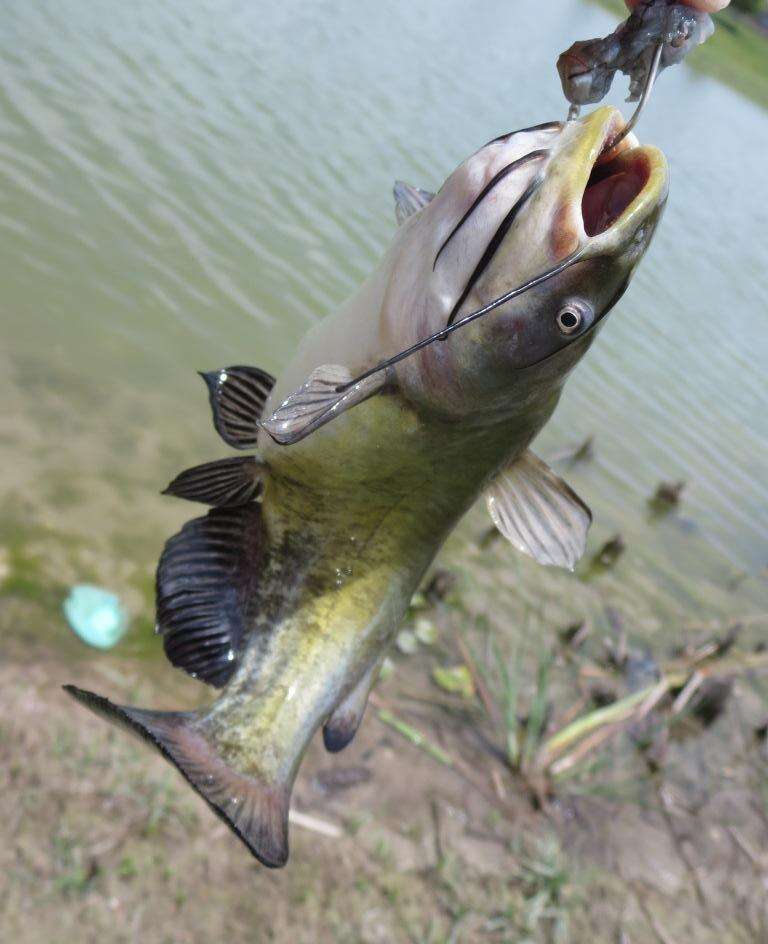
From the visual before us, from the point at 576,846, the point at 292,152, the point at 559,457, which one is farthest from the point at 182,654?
the point at 292,152

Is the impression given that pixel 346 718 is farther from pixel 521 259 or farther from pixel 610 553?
pixel 610 553

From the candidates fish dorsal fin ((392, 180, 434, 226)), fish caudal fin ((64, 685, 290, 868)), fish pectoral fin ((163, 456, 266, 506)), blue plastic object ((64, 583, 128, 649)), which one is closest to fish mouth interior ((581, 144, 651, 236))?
fish dorsal fin ((392, 180, 434, 226))

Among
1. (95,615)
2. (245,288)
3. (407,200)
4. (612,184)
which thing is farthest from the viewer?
(245,288)

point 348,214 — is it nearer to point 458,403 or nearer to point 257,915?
point 257,915

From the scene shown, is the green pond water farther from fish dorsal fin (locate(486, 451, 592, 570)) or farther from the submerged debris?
fish dorsal fin (locate(486, 451, 592, 570))

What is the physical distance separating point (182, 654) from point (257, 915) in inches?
76.9

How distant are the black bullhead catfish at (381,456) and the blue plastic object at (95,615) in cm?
257

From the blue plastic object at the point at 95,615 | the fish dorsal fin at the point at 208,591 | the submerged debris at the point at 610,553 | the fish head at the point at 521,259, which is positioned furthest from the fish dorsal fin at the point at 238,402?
the submerged debris at the point at 610,553

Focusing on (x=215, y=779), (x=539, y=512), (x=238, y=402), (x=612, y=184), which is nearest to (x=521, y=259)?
(x=612, y=184)

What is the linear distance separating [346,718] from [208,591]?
1.44 ft

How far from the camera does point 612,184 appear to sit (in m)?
1.65

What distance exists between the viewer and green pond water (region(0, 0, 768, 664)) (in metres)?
5.56

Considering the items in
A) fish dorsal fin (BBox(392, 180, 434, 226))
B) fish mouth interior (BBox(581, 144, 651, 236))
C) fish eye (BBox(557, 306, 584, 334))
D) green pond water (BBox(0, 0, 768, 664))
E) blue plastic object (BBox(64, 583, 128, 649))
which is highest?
fish mouth interior (BBox(581, 144, 651, 236))

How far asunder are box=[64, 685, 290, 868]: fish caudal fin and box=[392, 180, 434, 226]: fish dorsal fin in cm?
124
